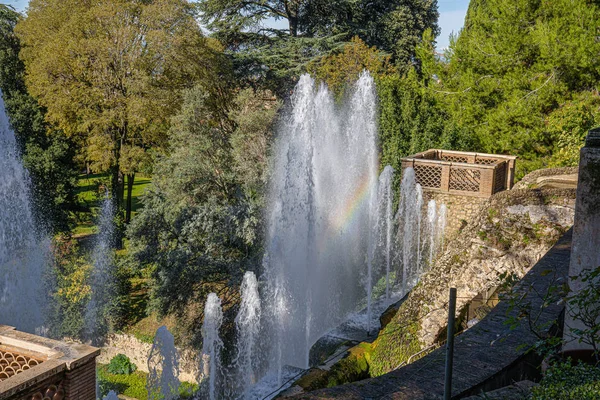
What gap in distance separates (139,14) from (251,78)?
226 inches

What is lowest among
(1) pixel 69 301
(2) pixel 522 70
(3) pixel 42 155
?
(1) pixel 69 301

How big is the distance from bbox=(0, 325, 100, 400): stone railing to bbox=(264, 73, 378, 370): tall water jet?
6.57 m

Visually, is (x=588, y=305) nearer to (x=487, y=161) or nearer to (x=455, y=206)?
(x=455, y=206)

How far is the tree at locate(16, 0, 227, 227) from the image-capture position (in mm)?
20500

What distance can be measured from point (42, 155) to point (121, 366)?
982cm

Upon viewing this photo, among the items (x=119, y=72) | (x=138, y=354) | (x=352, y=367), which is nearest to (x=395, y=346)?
(x=352, y=367)

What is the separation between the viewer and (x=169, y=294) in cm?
1487

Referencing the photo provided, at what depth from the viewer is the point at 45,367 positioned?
4.41 meters

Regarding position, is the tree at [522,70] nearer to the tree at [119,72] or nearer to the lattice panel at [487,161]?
the lattice panel at [487,161]

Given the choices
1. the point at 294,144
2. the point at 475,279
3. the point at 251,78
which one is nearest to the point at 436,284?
the point at 475,279

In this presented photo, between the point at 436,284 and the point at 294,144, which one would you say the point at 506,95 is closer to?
the point at 294,144

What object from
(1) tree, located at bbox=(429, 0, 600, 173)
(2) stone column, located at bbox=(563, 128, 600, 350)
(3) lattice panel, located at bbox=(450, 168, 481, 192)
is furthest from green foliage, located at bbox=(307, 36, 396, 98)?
(2) stone column, located at bbox=(563, 128, 600, 350)

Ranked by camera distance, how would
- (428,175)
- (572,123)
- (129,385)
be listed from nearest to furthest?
(572,123)
(129,385)
(428,175)

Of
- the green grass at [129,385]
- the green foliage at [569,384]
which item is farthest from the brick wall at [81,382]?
the green grass at [129,385]
